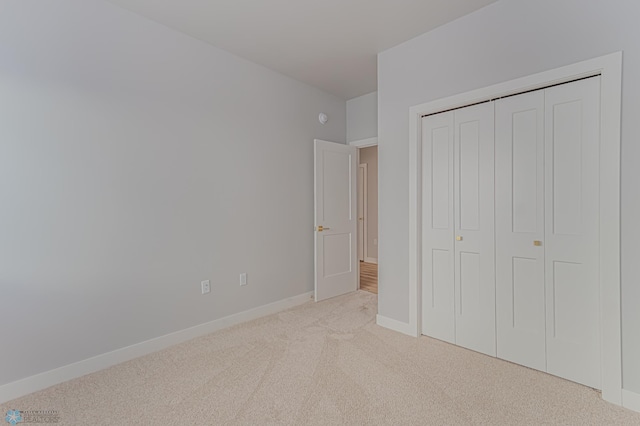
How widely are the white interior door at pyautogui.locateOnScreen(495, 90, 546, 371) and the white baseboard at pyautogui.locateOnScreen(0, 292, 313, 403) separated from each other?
2.30 m

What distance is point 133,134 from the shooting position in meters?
2.44

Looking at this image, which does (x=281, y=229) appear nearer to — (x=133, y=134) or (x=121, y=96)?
(x=133, y=134)

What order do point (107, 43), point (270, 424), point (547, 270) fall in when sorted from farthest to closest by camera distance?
point (107, 43), point (547, 270), point (270, 424)

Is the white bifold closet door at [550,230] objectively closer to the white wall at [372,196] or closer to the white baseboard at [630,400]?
the white baseboard at [630,400]

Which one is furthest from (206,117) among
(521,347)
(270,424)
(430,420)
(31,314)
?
(521,347)

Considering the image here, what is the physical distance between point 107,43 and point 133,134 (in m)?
0.68

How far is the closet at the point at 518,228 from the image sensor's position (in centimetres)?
198

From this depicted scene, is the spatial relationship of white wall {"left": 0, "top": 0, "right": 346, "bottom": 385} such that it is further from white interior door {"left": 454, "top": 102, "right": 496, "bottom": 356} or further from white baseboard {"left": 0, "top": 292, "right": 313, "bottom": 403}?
white interior door {"left": 454, "top": 102, "right": 496, "bottom": 356}

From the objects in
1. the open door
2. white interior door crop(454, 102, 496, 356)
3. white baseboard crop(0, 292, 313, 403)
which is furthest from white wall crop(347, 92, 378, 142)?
white baseboard crop(0, 292, 313, 403)

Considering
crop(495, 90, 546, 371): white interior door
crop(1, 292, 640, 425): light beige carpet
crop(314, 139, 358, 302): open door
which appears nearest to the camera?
crop(1, 292, 640, 425): light beige carpet

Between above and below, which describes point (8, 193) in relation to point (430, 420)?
above

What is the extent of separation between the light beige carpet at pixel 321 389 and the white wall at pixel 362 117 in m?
2.68

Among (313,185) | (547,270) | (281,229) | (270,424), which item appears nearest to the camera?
(270,424)

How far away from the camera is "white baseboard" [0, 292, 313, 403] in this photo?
1.96 metres
